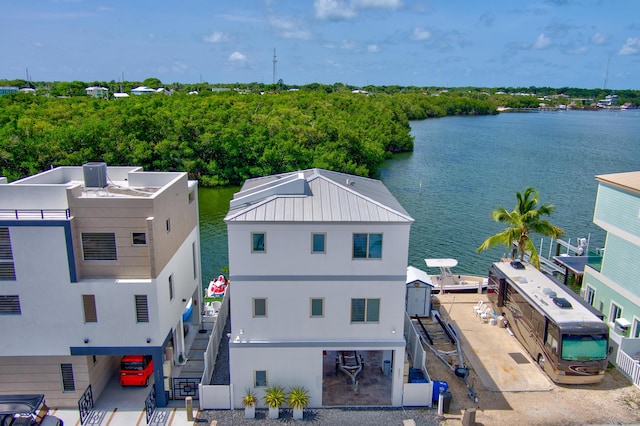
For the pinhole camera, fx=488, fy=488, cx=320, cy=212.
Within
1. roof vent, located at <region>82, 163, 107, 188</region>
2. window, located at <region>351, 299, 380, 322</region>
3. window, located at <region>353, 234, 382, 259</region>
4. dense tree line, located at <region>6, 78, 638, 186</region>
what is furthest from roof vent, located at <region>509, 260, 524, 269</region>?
dense tree line, located at <region>6, 78, 638, 186</region>

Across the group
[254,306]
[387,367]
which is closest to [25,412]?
[254,306]

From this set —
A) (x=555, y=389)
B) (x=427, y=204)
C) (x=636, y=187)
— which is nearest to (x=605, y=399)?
(x=555, y=389)

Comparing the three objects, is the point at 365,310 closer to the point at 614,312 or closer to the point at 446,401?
the point at 446,401

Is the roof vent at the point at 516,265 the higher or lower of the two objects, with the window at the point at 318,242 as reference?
lower

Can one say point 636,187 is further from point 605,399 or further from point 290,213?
point 290,213

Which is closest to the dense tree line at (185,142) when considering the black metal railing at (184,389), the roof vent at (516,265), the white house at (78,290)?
the roof vent at (516,265)

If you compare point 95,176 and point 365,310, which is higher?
point 95,176

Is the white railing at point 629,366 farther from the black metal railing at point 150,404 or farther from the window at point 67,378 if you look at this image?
the window at point 67,378
